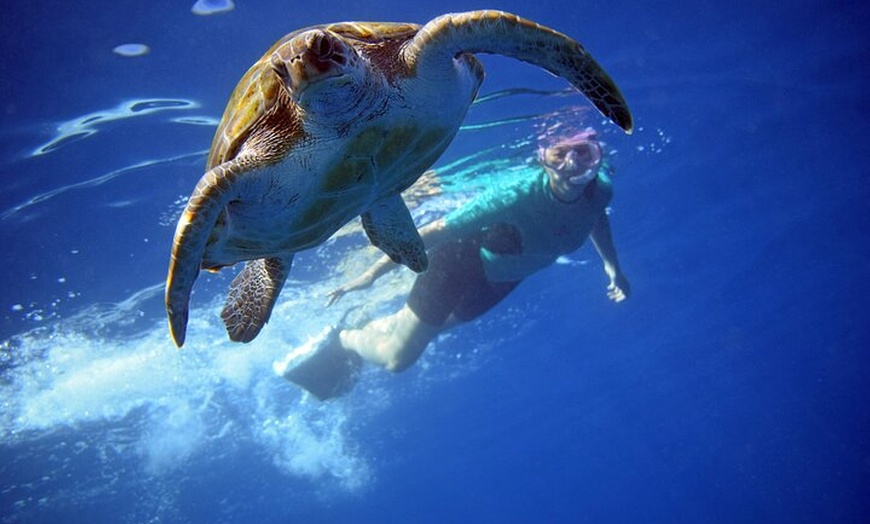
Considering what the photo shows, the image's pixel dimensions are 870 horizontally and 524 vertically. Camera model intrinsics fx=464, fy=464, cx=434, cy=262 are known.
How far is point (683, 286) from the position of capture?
2472 centimetres

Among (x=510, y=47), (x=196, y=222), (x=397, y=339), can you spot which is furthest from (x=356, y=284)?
(x=510, y=47)

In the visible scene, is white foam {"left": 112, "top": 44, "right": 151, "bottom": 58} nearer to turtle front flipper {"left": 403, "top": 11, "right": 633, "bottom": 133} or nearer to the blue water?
the blue water

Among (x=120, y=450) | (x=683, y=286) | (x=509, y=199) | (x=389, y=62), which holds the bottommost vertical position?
(x=120, y=450)

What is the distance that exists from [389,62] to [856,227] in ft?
98.4

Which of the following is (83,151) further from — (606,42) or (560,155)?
(606,42)

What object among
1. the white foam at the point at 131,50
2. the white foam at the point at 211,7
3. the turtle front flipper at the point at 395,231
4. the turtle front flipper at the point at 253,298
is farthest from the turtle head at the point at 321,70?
→ the white foam at the point at 131,50

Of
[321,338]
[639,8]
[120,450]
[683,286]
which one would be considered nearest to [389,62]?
[639,8]

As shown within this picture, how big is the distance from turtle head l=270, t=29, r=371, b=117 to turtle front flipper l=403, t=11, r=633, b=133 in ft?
1.17

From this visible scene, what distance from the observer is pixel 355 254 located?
41.5 ft

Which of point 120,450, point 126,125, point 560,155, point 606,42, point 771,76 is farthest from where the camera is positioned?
point 120,450

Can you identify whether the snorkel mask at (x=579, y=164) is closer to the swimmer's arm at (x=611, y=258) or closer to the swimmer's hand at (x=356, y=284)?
the swimmer's arm at (x=611, y=258)

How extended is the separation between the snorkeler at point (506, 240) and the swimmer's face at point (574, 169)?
15mm

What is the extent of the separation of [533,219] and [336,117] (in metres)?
6.16

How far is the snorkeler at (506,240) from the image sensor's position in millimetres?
7402
